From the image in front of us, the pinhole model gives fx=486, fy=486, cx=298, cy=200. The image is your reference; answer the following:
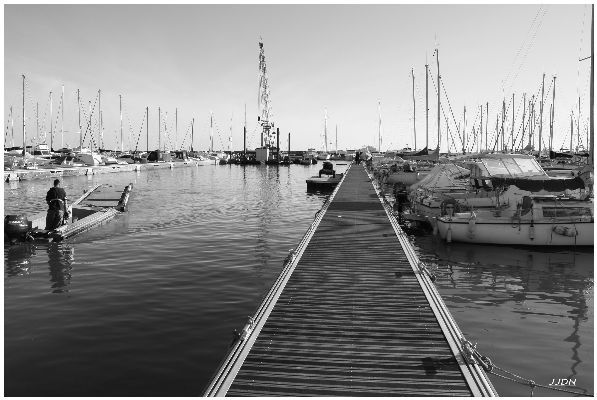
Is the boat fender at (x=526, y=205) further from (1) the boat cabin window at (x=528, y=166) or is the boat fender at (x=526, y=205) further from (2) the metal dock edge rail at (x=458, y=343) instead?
(2) the metal dock edge rail at (x=458, y=343)

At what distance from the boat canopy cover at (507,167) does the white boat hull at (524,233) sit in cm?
708

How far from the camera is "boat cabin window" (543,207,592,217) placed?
20766mm

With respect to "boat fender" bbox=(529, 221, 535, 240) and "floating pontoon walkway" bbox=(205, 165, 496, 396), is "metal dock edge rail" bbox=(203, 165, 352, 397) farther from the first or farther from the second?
"boat fender" bbox=(529, 221, 535, 240)

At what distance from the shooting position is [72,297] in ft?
45.1

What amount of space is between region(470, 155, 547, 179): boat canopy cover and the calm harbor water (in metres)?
6.94

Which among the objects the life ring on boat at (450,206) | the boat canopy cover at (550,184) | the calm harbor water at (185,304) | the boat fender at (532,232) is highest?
Result: the boat canopy cover at (550,184)

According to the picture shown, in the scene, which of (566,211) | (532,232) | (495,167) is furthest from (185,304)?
(495,167)

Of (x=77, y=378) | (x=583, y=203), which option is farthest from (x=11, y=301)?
(x=583, y=203)

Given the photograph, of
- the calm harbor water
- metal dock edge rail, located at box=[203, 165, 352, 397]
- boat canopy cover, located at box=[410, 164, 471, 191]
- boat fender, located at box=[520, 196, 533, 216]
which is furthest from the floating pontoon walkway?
boat canopy cover, located at box=[410, 164, 471, 191]

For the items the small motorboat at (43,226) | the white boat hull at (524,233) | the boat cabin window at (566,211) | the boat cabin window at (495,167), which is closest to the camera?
the small motorboat at (43,226)

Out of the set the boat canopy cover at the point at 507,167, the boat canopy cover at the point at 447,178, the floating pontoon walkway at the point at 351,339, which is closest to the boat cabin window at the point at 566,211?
the boat canopy cover at the point at 507,167

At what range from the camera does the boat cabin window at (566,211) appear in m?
20.8

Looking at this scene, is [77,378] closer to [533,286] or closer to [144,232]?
[533,286]

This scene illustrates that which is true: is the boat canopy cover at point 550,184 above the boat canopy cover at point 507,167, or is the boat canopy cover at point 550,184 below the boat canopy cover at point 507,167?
below
